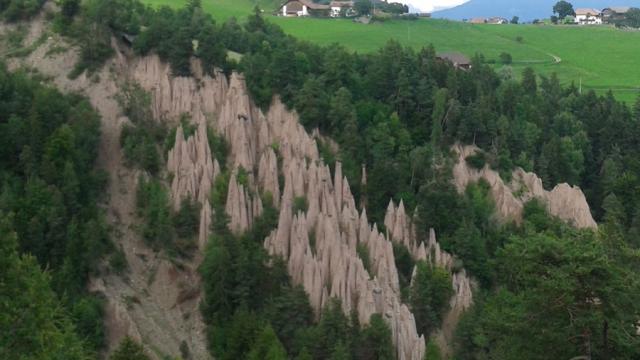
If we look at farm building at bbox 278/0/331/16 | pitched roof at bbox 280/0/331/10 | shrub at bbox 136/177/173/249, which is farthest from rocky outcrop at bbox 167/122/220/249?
pitched roof at bbox 280/0/331/10

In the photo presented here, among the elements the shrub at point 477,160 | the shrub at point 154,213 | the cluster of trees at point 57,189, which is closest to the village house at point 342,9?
the shrub at point 477,160

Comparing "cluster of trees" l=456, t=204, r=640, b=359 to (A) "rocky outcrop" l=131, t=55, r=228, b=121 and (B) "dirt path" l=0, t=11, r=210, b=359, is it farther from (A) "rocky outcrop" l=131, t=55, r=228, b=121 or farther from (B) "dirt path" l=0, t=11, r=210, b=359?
(A) "rocky outcrop" l=131, t=55, r=228, b=121

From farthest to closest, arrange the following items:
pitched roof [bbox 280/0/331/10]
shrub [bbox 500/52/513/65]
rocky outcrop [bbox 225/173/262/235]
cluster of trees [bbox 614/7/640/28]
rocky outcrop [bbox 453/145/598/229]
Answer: cluster of trees [bbox 614/7/640/28] → pitched roof [bbox 280/0/331/10] → shrub [bbox 500/52/513/65] → rocky outcrop [bbox 453/145/598/229] → rocky outcrop [bbox 225/173/262/235]

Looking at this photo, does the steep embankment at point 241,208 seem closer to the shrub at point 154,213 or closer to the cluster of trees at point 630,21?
the shrub at point 154,213

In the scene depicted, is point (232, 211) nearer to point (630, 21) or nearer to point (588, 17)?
point (588, 17)

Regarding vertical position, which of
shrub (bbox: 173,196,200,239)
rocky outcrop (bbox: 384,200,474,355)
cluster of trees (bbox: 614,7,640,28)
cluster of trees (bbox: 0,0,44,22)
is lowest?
rocky outcrop (bbox: 384,200,474,355)

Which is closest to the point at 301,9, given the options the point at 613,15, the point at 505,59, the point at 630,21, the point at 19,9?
the point at 505,59
